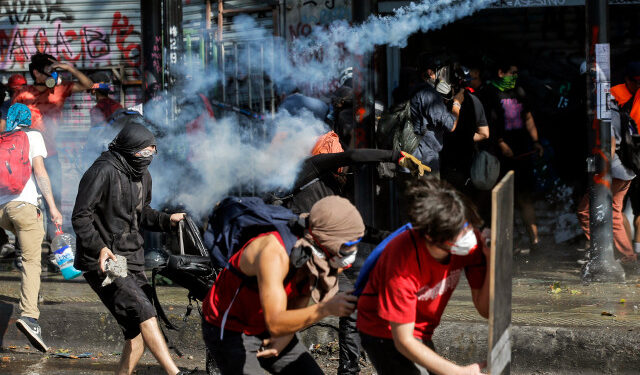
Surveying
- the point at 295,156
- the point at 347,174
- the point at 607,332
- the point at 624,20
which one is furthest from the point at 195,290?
the point at 624,20

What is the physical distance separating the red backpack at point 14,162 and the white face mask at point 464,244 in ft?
13.2

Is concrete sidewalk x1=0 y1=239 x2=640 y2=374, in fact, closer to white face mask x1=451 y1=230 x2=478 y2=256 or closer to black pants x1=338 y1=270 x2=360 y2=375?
black pants x1=338 y1=270 x2=360 y2=375

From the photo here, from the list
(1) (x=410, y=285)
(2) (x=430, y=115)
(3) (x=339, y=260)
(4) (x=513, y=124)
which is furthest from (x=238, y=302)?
(4) (x=513, y=124)

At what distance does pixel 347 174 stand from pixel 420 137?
1.27m

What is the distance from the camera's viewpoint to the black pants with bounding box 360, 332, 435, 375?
3.48 metres

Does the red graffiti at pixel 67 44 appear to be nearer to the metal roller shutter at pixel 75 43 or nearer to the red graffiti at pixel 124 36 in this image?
the metal roller shutter at pixel 75 43

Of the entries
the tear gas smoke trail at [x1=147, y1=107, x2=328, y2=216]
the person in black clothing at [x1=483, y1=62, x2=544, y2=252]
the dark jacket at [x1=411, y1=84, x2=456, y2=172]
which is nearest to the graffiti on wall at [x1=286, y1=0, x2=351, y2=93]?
the tear gas smoke trail at [x1=147, y1=107, x2=328, y2=216]

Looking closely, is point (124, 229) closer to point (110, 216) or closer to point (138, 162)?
point (110, 216)

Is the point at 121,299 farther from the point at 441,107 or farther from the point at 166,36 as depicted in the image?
the point at 166,36

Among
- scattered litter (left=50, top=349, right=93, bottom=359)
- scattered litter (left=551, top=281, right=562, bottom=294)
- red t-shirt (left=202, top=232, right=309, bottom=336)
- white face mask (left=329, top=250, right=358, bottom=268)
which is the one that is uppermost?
white face mask (left=329, top=250, right=358, bottom=268)

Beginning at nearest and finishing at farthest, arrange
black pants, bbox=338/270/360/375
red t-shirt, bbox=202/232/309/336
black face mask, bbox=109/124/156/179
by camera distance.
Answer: red t-shirt, bbox=202/232/309/336 < black face mask, bbox=109/124/156/179 < black pants, bbox=338/270/360/375

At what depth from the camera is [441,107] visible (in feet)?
22.3

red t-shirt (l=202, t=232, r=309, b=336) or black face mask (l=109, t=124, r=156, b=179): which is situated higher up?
black face mask (l=109, t=124, r=156, b=179)

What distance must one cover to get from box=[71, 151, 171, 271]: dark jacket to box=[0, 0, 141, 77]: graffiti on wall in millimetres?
5126
